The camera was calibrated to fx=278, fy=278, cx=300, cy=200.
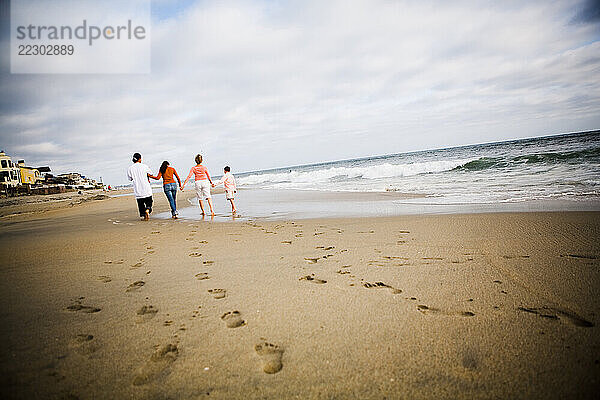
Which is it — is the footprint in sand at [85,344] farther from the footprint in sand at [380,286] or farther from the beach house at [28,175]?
the beach house at [28,175]

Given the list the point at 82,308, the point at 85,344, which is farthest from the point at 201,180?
the point at 85,344

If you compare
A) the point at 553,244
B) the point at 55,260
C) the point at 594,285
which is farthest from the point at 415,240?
the point at 55,260

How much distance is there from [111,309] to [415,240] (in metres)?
4.04

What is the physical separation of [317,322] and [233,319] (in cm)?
70

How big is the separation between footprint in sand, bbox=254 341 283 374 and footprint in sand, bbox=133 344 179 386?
1.86 feet

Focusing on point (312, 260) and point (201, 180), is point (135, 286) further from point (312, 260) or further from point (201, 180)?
point (201, 180)

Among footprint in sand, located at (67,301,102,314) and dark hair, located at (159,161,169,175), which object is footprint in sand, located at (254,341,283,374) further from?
dark hair, located at (159,161,169,175)

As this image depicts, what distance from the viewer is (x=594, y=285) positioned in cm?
253

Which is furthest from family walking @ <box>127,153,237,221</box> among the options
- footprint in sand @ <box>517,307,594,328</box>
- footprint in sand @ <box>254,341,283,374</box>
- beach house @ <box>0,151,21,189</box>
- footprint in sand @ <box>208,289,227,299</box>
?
beach house @ <box>0,151,21,189</box>

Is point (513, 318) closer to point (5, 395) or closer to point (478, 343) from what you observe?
point (478, 343)

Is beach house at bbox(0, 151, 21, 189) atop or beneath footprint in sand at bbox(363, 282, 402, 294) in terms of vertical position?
atop

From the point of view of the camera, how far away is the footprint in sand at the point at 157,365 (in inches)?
66.4

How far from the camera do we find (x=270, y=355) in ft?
6.14

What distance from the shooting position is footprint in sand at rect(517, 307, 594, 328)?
2.01 m
